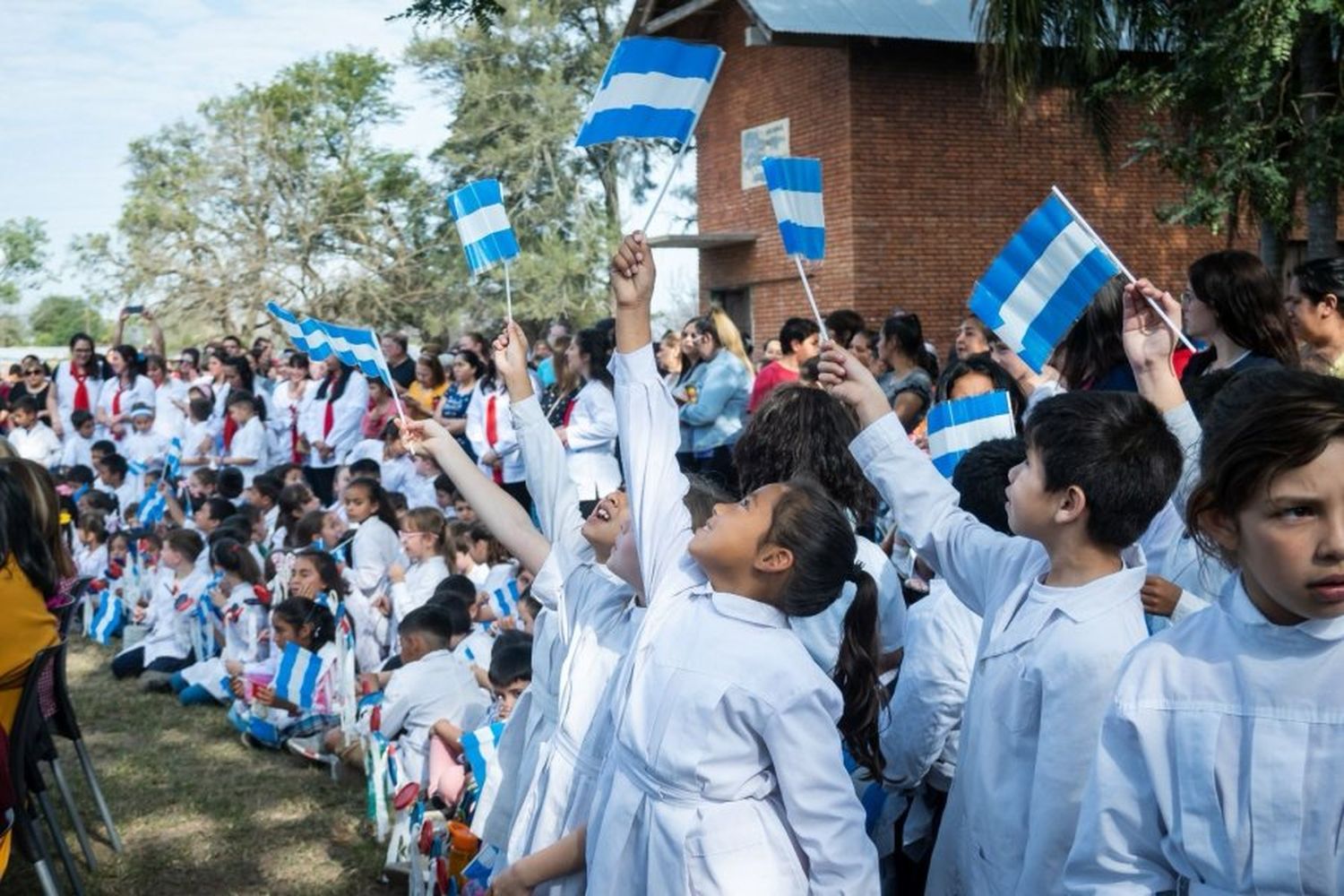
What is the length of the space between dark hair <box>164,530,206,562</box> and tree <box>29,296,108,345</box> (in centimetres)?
5398

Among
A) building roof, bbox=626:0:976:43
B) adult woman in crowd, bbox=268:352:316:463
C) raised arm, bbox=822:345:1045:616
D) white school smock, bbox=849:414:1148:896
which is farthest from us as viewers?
building roof, bbox=626:0:976:43

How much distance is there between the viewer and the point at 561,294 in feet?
104

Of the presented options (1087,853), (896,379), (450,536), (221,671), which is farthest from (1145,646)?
(221,671)

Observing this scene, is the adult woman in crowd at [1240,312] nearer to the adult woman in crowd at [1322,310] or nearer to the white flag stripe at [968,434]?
the adult woman in crowd at [1322,310]

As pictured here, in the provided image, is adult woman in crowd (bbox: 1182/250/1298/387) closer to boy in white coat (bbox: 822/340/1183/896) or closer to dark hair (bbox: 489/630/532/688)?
boy in white coat (bbox: 822/340/1183/896)

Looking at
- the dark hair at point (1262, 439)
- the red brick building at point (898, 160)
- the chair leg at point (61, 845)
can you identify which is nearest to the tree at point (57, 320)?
the red brick building at point (898, 160)

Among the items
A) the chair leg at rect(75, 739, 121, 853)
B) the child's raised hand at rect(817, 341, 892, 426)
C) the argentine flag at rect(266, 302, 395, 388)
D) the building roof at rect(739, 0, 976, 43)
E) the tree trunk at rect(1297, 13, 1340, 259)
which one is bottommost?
the chair leg at rect(75, 739, 121, 853)

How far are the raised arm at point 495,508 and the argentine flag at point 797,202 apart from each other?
137 centimetres

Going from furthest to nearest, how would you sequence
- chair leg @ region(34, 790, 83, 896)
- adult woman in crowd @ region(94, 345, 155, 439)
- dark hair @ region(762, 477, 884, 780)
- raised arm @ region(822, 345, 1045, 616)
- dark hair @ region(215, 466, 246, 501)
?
adult woman in crowd @ region(94, 345, 155, 439) → dark hair @ region(215, 466, 246, 501) → chair leg @ region(34, 790, 83, 896) → raised arm @ region(822, 345, 1045, 616) → dark hair @ region(762, 477, 884, 780)

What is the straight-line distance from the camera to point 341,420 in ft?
34.7

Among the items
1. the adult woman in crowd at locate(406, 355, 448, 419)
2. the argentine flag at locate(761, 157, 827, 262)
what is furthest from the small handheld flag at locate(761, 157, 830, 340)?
the adult woman in crowd at locate(406, 355, 448, 419)

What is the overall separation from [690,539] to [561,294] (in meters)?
29.5

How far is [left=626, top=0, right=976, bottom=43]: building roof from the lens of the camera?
50.2 feet

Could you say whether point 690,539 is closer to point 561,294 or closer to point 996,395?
point 996,395
